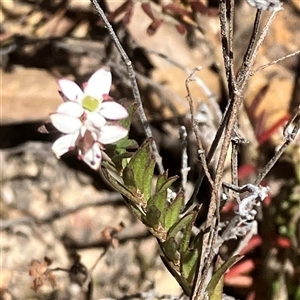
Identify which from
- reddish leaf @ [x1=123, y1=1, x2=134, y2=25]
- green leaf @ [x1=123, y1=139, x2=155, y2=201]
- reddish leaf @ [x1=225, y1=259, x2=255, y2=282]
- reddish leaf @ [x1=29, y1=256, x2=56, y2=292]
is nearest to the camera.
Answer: green leaf @ [x1=123, y1=139, x2=155, y2=201]

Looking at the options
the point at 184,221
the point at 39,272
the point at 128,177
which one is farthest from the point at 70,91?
the point at 39,272

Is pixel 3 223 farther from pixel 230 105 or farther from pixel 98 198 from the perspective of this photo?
pixel 230 105

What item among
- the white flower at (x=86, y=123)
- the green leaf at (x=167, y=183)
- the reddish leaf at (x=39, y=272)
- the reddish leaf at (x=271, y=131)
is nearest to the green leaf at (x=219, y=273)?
the green leaf at (x=167, y=183)

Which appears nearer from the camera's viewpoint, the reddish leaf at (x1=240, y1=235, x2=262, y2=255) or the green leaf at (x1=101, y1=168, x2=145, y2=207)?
the green leaf at (x1=101, y1=168, x2=145, y2=207)

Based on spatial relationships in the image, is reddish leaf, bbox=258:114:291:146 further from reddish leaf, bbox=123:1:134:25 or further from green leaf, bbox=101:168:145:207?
green leaf, bbox=101:168:145:207

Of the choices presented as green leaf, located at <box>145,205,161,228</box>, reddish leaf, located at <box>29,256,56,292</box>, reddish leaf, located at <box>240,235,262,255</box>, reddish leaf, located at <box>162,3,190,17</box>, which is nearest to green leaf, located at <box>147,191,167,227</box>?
green leaf, located at <box>145,205,161,228</box>

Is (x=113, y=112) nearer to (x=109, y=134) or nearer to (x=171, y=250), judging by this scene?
(x=109, y=134)
